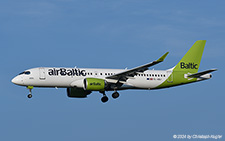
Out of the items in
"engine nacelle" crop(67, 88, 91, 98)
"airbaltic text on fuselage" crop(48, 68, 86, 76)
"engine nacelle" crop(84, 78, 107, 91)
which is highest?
"airbaltic text on fuselage" crop(48, 68, 86, 76)

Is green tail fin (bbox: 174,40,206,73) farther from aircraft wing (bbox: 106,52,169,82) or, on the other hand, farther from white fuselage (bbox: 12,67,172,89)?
aircraft wing (bbox: 106,52,169,82)

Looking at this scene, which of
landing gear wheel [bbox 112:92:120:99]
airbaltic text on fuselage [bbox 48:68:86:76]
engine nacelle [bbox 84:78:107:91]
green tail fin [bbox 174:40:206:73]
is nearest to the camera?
engine nacelle [bbox 84:78:107:91]

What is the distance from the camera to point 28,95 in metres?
64.0

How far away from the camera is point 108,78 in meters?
65.1

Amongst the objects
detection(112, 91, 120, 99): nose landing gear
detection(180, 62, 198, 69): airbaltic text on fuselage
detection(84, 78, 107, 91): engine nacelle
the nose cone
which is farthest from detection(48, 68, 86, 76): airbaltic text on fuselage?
detection(180, 62, 198, 69): airbaltic text on fuselage

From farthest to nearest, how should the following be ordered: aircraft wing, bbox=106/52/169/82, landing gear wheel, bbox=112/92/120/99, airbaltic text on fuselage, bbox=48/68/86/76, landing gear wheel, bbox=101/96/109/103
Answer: landing gear wheel, bbox=101/96/109/103 < landing gear wheel, bbox=112/92/120/99 < airbaltic text on fuselage, bbox=48/68/86/76 < aircraft wing, bbox=106/52/169/82

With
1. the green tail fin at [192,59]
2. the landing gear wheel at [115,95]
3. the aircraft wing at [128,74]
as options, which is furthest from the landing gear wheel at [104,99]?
the green tail fin at [192,59]

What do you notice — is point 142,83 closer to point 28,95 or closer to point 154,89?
point 154,89

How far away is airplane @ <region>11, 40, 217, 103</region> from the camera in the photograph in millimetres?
63344

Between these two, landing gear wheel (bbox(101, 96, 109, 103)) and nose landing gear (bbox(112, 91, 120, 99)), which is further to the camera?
landing gear wheel (bbox(101, 96, 109, 103))

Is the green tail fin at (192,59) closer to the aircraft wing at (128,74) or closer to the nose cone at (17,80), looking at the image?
the aircraft wing at (128,74)

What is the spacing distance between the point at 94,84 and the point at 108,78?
2.45 m

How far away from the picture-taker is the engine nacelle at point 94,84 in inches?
2491

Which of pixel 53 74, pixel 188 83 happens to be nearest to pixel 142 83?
pixel 188 83
